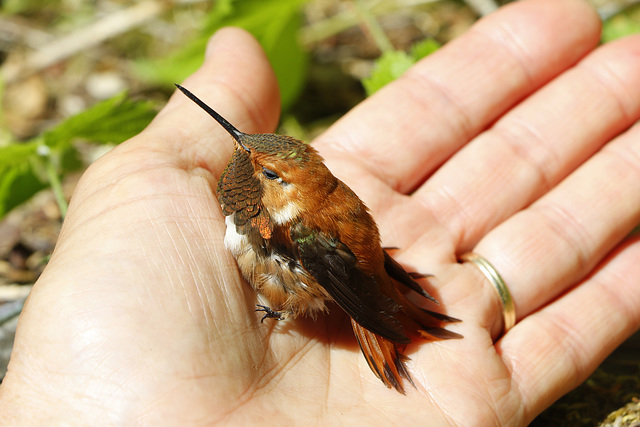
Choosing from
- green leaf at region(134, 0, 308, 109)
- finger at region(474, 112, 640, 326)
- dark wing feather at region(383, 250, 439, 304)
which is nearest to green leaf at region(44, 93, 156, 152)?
green leaf at region(134, 0, 308, 109)

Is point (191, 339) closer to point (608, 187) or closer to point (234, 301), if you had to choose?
point (234, 301)

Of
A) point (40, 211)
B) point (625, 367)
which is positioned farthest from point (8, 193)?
point (625, 367)

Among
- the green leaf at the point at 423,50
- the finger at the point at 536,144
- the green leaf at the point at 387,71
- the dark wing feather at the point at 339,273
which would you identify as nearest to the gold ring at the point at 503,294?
the finger at the point at 536,144

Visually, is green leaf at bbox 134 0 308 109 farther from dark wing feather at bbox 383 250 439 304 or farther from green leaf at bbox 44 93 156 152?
dark wing feather at bbox 383 250 439 304

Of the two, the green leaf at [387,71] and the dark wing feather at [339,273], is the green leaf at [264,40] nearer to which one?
the green leaf at [387,71]

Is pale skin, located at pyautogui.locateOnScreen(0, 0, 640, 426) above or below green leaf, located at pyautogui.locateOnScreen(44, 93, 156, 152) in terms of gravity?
below
